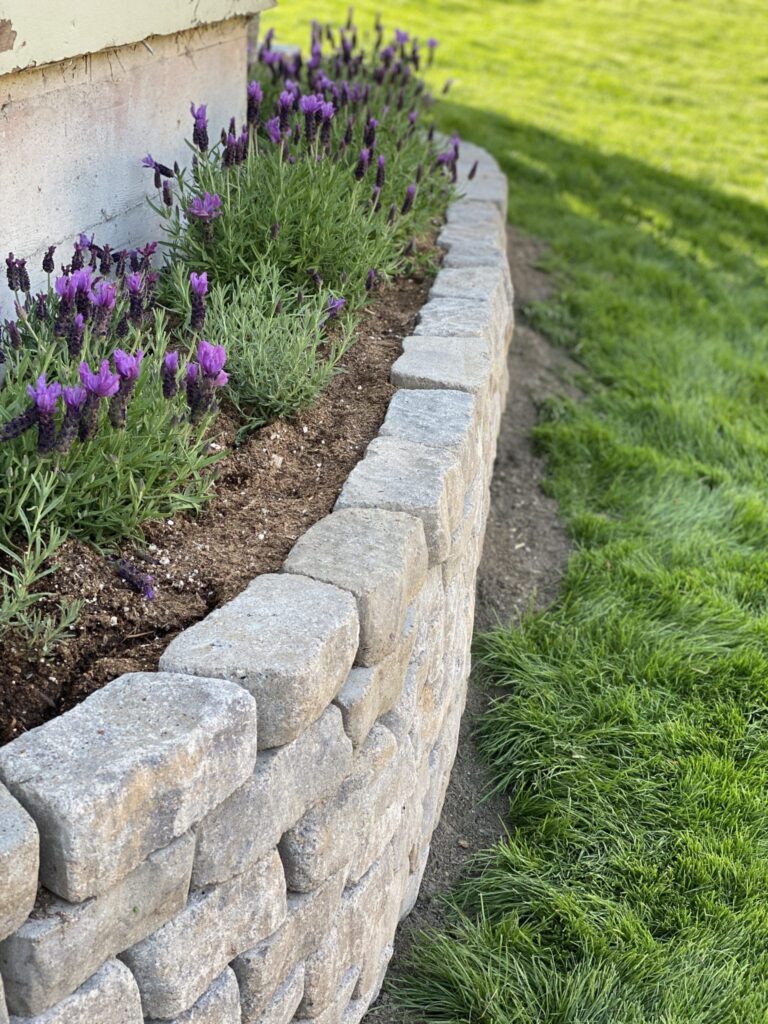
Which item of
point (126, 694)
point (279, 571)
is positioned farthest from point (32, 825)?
point (279, 571)

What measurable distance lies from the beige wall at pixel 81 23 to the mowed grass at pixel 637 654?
2135 mm

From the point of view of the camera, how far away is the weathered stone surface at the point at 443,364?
3.30m

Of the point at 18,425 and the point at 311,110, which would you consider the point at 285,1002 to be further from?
the point at 311,110

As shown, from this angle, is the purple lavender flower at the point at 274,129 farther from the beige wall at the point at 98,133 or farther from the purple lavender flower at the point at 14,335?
the purple lavender flower at the point at 14,335

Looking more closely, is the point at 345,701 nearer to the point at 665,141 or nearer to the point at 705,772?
the point at 705,772

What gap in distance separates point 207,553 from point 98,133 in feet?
5.08

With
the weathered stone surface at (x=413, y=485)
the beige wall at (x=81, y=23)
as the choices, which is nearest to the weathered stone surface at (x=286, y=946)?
the weathered stone surface at (x=413, y=485)

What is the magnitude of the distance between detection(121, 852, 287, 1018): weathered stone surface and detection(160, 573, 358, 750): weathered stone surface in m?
0.26

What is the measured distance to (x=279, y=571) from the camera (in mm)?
2447

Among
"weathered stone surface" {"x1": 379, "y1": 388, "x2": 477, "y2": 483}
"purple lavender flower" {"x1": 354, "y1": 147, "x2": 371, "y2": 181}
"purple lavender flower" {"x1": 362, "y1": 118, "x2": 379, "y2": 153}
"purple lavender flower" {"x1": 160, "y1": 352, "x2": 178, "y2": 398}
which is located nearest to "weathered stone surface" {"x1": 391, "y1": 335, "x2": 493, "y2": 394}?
"weathered stone surface" {"x1": 379, "y1": 388, "x2": 477, "y2": 483}

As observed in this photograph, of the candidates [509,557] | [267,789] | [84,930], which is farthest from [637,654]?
[84,930]

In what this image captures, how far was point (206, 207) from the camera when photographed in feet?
10.7

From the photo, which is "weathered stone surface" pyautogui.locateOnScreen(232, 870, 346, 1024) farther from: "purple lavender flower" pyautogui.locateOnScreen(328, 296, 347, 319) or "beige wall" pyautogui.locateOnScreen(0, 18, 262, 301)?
"beige wall" pyautogui.locateOnScreen(0, 18, 262, 301)

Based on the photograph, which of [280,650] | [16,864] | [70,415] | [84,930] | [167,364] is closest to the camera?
[16,864]
